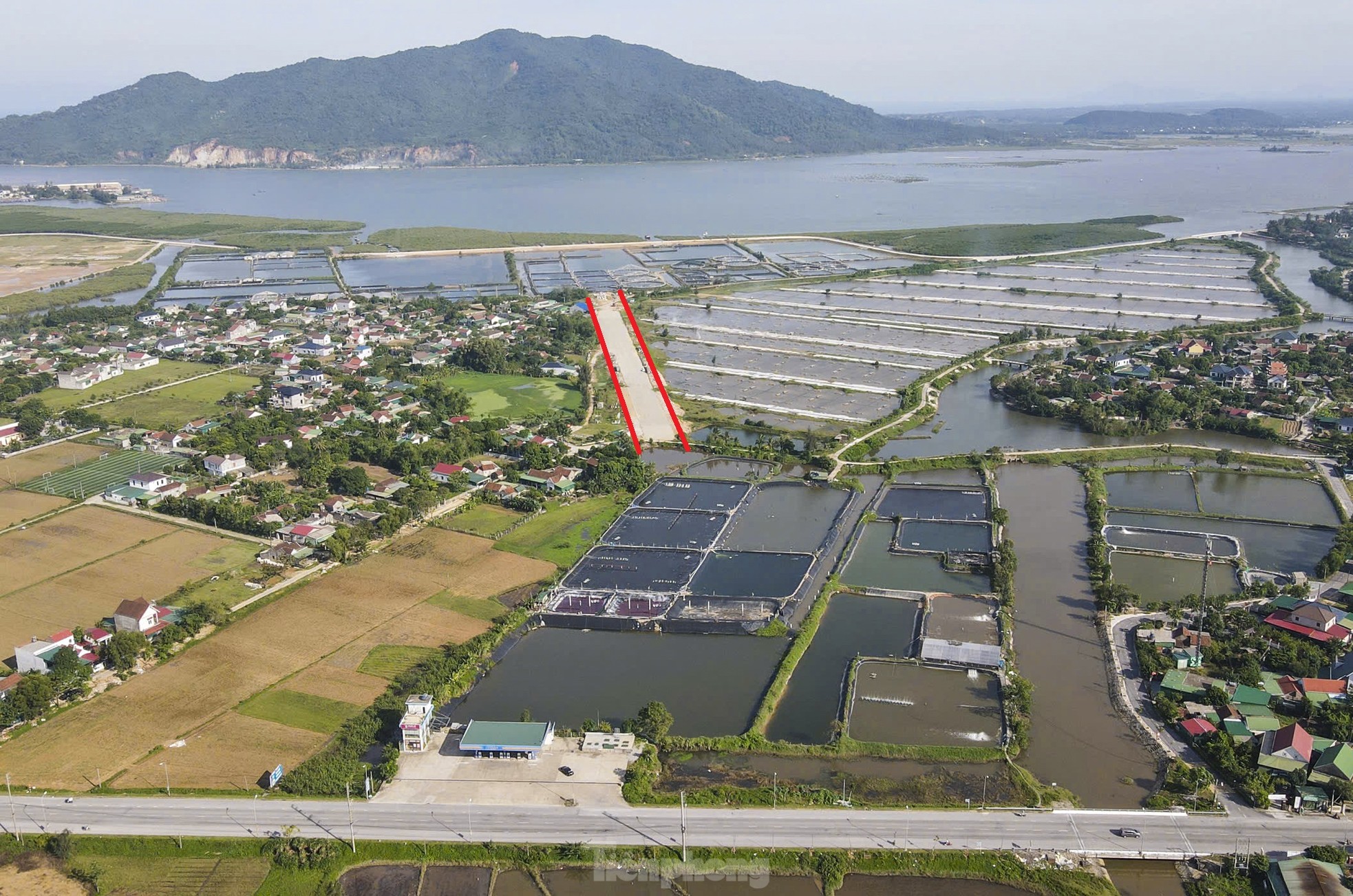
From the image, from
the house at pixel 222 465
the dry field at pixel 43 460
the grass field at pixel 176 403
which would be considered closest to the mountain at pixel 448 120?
the grass field at pixel 176 403

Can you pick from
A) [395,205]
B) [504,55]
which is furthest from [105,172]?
[504,55]

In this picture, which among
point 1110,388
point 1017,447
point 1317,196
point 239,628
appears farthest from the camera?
point 1317,196

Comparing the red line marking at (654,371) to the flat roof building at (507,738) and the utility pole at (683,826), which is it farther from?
the utility pole at (683,826)

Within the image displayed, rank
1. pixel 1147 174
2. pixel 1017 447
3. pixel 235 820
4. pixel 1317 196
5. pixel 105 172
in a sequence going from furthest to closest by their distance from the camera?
pixel 105 172 → pixel 1147 174 → pixel 1317 196 → pixel 1017 447 → pixel 235 820

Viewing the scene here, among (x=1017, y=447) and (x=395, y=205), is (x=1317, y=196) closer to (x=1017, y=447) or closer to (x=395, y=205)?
(x=1017, y=447)

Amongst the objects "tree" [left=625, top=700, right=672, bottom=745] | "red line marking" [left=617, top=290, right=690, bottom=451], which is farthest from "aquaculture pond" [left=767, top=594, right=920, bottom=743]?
"red line marking" [left=617, top=290, right=690, bottom=451]

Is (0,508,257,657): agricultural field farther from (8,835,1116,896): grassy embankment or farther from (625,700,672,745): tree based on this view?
(625,700,672,745): tree
